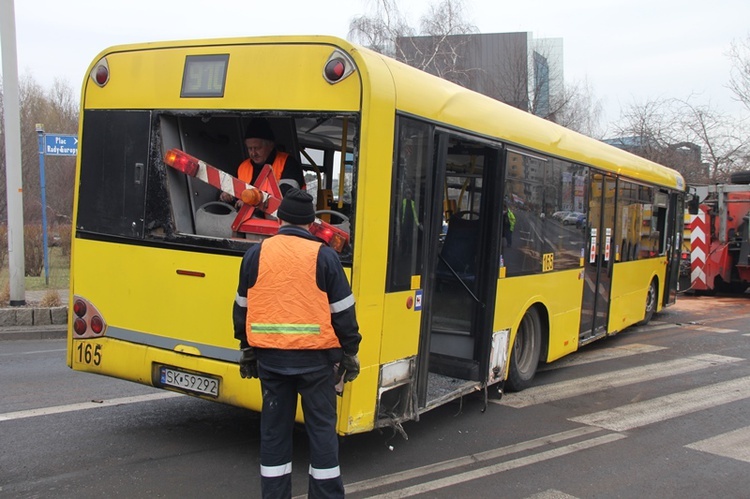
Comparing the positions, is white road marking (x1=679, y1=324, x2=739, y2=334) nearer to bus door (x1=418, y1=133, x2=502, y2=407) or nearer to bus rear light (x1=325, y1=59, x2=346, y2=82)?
bus door (x1=418, y1=133, x2=502, y2=407)

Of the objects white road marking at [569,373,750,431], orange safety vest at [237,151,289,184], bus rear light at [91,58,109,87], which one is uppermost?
bus rear light at [91,58,109,87]

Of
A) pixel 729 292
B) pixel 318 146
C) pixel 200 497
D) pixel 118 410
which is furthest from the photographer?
pixel 729 292

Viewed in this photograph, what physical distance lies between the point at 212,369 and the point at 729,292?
17.2 metres

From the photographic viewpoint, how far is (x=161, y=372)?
4.67 meters

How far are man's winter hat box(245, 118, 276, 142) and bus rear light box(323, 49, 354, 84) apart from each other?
3.47 ft

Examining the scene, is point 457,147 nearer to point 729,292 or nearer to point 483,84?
point 729,292

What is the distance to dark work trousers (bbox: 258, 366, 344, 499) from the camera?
11.5 feet

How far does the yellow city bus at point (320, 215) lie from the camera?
164 inches

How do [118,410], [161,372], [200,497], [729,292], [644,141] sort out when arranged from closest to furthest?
[200,497]
[161,372]
[118,410]
[729,292]
[644,141]

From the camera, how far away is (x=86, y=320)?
496cm

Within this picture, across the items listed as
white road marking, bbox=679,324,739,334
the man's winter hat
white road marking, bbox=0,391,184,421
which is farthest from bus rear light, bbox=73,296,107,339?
white road marking, bbox=679,324,739,334

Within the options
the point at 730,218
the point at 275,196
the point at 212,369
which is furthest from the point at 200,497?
the point at 730,218

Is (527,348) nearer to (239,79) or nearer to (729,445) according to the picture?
(729,445)

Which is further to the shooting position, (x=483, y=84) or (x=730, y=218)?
(x=483, y=84)
